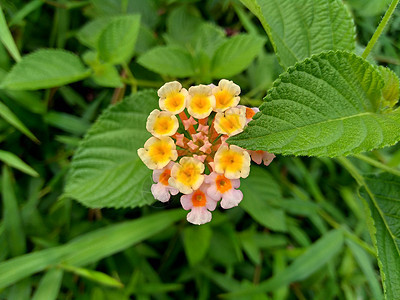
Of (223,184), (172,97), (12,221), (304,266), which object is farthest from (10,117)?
(304,266)

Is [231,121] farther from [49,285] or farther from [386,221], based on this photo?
[49,285]

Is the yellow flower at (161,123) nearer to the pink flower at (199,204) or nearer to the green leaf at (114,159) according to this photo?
the pink flower at (199,204)

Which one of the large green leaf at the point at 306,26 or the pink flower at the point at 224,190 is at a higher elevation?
the large green leaf at the point at 306,26

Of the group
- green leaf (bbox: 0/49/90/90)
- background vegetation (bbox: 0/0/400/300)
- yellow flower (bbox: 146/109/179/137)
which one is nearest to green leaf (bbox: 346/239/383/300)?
background vegetation (bbox: 0/0/400/300)

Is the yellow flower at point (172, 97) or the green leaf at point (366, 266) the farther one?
the green leaf at point (366, 266)

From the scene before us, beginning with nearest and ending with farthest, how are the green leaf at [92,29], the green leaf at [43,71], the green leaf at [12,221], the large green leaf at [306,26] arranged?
the large green leaf at [306,26]
the green leaf at [43,71]
the green leaf at [12,221]
the green leaf at [92,29]

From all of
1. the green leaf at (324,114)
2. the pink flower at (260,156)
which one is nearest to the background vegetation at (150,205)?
the green leaf at (324,114)

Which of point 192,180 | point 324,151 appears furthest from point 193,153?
point 324,151

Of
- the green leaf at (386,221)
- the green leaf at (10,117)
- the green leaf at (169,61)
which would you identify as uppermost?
the green leaf at (386,221)

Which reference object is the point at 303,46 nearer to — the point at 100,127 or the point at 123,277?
the point at 100,127
